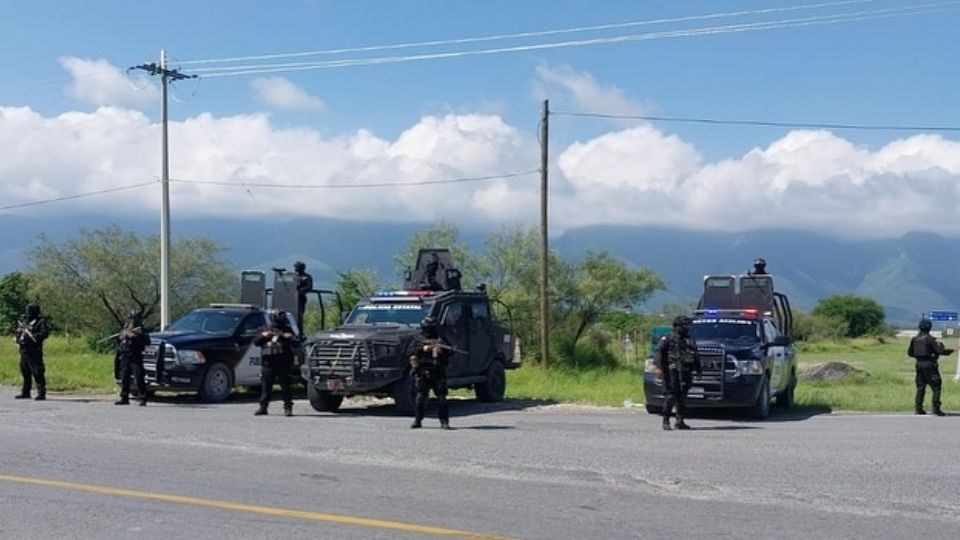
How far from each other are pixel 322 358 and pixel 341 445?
4.86 meters

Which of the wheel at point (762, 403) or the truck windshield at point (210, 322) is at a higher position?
the truck windshield at point (210, 322)

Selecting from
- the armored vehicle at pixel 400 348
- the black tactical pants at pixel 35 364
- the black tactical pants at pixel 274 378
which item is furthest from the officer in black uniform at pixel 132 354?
the armored vehicle at pixel 400 348

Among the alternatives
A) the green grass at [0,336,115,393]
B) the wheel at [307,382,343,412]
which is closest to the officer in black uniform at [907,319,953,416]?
the wheel at [307,382,343,412]

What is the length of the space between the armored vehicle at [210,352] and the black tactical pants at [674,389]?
6766 mm

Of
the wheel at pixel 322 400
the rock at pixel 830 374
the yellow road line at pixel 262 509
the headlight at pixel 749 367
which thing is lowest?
the rock at pixel 830 374

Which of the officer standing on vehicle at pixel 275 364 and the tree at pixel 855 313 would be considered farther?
the tree at pixel 855 313

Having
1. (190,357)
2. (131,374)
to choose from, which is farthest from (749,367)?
(131,374)

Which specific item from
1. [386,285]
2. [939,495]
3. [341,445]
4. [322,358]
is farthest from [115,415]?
[386,285]

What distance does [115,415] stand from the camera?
17.2 metres

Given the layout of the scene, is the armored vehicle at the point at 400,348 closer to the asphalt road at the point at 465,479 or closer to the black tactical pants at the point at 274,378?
the black tactical pants at the point at 274,378

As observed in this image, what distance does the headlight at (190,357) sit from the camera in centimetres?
2005

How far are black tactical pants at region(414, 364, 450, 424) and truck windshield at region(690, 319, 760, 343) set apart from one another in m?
5.25

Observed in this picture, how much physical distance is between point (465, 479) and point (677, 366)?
241 inches

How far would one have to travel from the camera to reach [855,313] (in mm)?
110875
